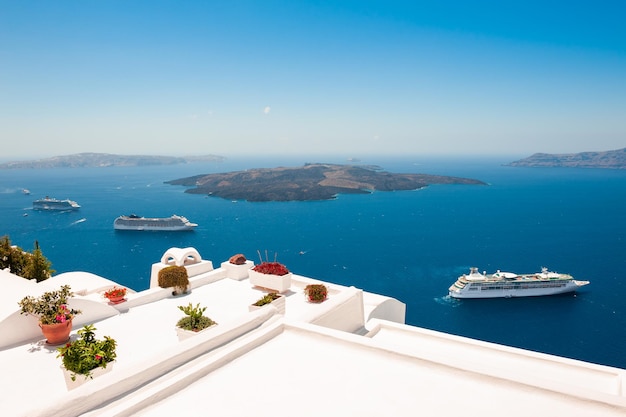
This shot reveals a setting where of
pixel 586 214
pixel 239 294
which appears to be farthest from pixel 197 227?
pixel 586 214

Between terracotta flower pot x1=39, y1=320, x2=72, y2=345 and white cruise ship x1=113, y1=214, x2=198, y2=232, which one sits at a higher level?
terracotta flower pot x1=39, y1=320, x2=72, y2=345

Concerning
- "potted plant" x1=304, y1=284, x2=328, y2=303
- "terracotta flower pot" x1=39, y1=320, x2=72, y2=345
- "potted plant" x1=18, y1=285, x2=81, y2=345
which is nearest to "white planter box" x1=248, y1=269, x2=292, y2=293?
"potted plant" x1=304, y1=284, x2=328, y2=303

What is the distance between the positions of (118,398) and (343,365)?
446 cm

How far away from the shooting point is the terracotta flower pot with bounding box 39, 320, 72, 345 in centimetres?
1258

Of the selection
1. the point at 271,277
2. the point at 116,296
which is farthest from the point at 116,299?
the point at 271,277

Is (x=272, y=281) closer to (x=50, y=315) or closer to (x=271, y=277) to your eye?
(x=271, y=277)

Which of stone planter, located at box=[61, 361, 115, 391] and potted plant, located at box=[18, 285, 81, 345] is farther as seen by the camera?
potted plant, located at box=[18, 285, 81, 345]

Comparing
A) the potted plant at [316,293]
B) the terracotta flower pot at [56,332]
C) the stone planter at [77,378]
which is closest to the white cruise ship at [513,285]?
the potted plant at [316,293]

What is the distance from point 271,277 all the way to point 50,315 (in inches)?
371

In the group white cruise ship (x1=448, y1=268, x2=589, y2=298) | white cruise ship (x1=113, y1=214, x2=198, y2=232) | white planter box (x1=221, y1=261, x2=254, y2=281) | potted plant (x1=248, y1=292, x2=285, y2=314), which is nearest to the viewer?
potted plant (x1=248, y1=292, x2=285, y2=314)

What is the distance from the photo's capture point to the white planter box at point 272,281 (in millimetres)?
19062

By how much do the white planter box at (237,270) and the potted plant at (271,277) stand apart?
4.72 ft

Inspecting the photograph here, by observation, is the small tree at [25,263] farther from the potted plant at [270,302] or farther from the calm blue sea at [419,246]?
the calm blue sea at [419,246]

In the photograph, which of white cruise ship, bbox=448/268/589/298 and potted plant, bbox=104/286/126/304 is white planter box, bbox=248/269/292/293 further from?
white cruise ship, bbox=448/268/589/298
